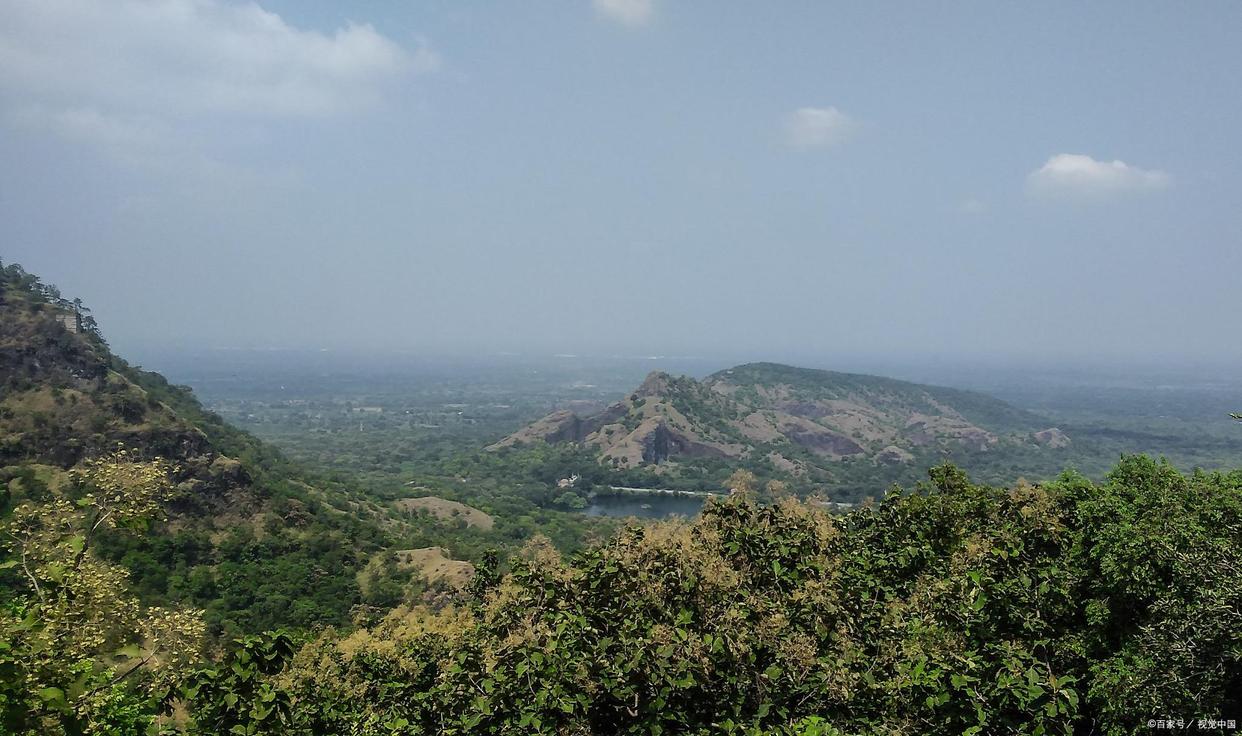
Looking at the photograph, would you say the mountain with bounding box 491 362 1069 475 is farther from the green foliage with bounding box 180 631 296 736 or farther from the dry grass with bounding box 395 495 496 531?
the green foliage with bounding box 180 631 296 736

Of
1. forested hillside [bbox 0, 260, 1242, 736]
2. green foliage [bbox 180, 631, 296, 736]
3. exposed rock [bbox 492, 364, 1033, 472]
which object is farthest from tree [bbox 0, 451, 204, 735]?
exposed rock [bbox 492, 364, 1033, 472]

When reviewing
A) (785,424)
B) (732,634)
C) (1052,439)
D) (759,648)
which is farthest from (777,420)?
(732,634)

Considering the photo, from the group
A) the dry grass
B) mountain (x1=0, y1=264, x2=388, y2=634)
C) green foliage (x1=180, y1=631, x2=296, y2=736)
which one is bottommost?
the dry grass

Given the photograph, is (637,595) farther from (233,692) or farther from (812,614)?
(233,692)

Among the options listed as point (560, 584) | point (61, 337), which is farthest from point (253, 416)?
point (560, 584)

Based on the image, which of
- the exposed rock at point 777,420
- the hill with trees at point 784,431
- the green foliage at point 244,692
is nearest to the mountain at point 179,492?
the green foliage at point 244,692

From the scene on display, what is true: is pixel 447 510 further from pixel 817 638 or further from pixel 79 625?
pixel 79 625

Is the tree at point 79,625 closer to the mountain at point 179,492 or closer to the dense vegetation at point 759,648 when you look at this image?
the dense vegetation at point 759,648
